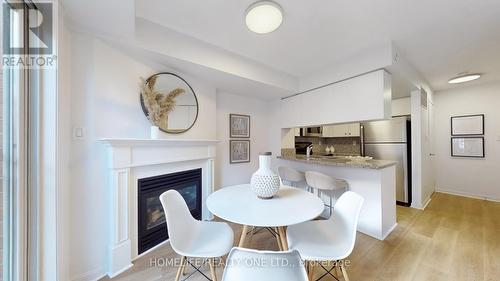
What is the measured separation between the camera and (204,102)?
2.72 m

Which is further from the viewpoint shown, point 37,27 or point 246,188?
point 246,188

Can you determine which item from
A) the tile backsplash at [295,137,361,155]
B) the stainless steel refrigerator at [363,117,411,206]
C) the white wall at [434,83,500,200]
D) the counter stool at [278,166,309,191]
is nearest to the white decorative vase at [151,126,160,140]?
the counter stool at [278,166,309,191]

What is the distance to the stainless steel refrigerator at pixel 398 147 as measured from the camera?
131 inches

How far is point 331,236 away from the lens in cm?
140

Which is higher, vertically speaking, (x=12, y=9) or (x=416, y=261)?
(x=12, y=9)

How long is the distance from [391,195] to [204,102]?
284cm

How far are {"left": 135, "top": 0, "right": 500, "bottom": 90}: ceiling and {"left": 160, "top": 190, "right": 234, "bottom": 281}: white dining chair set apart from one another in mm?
1608

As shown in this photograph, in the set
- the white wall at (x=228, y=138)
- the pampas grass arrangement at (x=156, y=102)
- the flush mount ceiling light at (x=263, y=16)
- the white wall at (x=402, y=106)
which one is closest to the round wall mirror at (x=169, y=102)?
the pampas grass arrangement at (x=156, y=102)

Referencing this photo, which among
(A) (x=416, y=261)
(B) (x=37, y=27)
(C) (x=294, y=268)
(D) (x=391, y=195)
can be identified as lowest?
(A) (x=416, y=261)

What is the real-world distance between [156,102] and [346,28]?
2118mm

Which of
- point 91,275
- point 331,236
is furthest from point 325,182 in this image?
point 91,275

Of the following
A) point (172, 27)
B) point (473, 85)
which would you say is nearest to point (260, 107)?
point (172, 27)

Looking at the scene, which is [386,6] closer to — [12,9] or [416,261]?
[416,261]

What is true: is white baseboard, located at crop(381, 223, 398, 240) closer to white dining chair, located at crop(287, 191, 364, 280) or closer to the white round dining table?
white dining chair, located at crop(287, 191, 364, 280)
